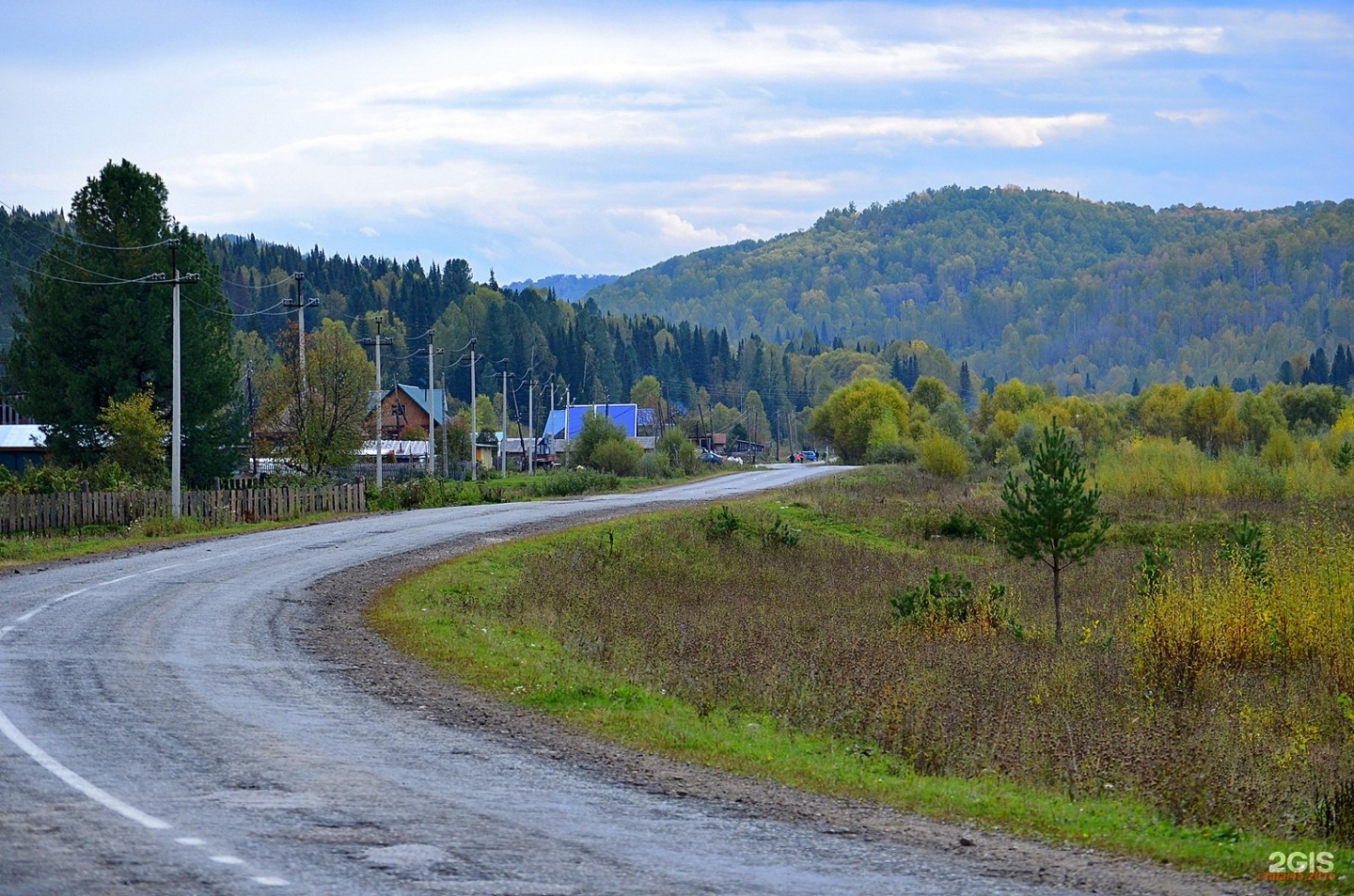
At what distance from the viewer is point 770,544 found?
40.4 m

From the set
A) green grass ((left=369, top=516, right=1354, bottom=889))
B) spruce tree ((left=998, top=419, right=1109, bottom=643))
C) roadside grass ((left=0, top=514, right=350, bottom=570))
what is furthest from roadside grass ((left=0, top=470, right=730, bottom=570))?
spruce tree ((left=998, top=419, right=1109, bottom=643))

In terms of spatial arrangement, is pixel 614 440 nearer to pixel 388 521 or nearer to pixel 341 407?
pixel 341 407

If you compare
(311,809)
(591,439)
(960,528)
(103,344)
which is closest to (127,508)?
(103,344)

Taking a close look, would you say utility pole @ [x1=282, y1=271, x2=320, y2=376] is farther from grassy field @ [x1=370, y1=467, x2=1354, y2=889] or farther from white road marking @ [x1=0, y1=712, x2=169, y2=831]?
white road marking @ [x1=0, y1=712, x2=169, y2=831]

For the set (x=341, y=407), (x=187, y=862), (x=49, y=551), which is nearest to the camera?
(x=187, y=862)

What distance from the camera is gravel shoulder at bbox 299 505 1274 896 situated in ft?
25.9

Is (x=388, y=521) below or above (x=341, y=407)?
below

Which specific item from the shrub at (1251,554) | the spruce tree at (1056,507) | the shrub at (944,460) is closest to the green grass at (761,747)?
the spruce tree at (1056,507)

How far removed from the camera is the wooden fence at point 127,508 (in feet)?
124

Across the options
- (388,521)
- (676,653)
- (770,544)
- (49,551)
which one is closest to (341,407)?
(388,521)

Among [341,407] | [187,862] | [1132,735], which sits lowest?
[1132,735]

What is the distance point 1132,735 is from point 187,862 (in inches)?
393

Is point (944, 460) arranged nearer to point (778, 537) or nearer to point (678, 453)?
point (678, 453)

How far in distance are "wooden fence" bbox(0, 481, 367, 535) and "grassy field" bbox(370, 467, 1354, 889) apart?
1094 cm
